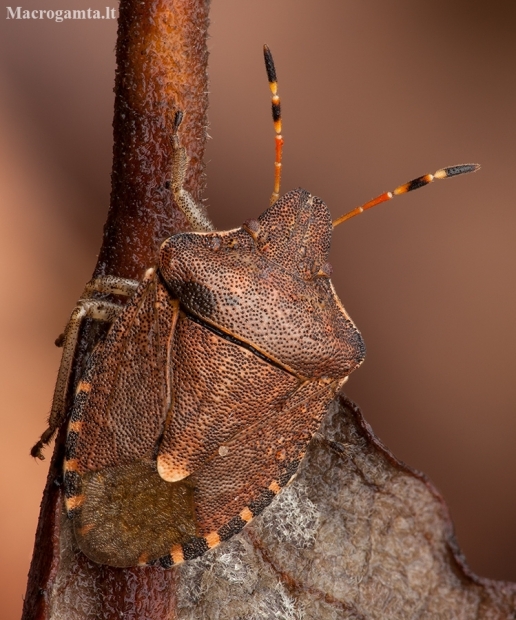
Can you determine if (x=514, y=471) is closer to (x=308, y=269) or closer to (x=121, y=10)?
(x=308, y=269)

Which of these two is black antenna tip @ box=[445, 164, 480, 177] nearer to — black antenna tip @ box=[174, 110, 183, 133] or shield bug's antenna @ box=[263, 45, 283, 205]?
shield bug's antenna @ box=[263, 45, 283, 205]

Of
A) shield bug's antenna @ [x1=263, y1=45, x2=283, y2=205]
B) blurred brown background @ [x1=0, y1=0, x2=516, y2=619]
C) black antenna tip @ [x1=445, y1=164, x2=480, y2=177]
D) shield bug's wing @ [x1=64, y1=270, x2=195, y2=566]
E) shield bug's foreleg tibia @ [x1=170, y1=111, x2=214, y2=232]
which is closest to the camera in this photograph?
shield bug's foreleg tibia @ [x1=170, y1=111, x2=214, y2=232]

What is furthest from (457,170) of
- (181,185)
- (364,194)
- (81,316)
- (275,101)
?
(364,194)

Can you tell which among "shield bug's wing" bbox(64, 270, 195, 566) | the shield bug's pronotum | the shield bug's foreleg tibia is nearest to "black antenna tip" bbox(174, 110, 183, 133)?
the shield bug's foreleg tibia

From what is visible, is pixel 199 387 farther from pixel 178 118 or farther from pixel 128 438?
pixel 178 118

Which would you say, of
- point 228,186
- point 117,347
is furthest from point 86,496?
point 228,186
